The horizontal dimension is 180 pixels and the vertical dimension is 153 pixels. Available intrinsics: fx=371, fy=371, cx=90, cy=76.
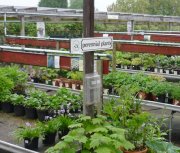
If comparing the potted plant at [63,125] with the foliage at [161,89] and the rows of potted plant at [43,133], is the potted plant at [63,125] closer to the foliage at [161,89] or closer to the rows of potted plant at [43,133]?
the rows of potted plant at [43,133]

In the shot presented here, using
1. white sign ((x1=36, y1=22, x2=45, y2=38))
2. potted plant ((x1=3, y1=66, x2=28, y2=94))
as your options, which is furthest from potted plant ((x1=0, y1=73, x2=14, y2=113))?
white sign ((x1=36, y1=22, x2=45, y2=38))

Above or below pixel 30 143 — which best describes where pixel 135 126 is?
above

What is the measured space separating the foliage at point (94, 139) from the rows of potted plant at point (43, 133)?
0.70 metres

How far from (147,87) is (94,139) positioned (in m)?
3.65

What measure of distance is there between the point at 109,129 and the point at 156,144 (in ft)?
1.34

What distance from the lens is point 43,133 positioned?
377 centimetres

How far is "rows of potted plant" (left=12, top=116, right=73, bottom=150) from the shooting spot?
3.66 meters

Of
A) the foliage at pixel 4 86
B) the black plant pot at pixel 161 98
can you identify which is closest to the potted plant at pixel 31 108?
the foliage at pixel 4 86

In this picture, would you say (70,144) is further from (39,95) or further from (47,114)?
(39,95)

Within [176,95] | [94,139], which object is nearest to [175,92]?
[176,95]

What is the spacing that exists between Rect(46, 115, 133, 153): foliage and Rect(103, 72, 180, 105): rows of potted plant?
2.52m

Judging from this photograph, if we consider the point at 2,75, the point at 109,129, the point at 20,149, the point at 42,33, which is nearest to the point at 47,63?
the point at 2,75

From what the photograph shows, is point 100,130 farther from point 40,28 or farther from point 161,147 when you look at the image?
point 40,28

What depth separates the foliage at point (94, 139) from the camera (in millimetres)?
2789
